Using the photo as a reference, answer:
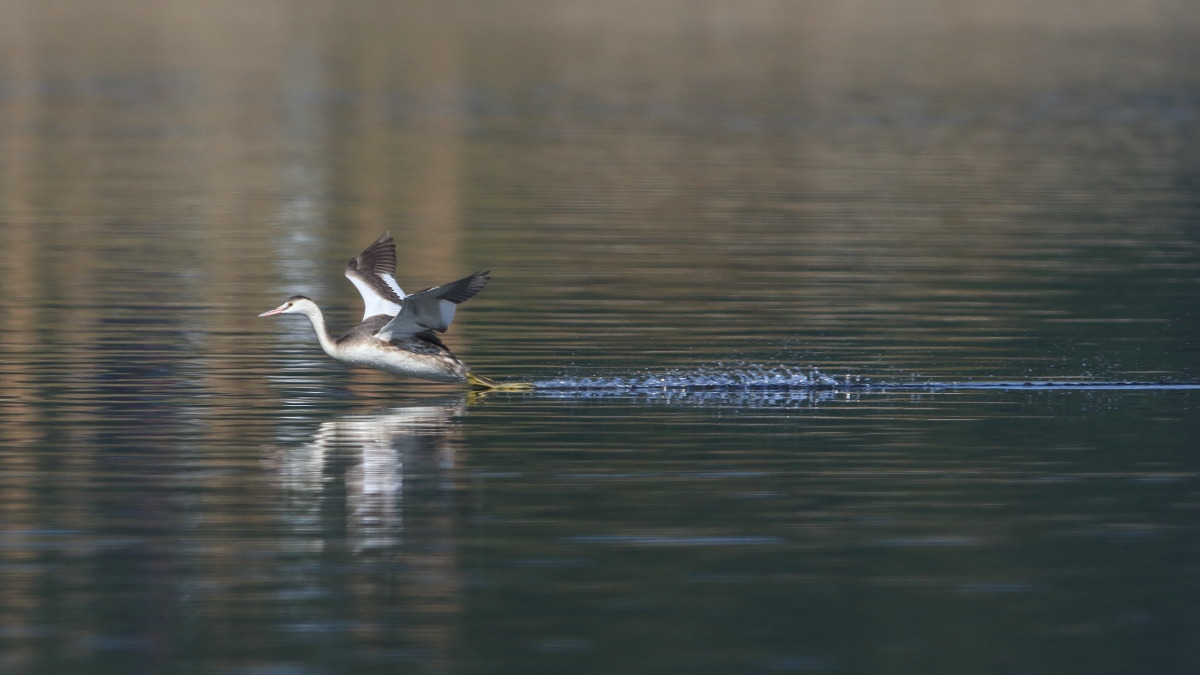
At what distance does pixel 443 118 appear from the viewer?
173 feet

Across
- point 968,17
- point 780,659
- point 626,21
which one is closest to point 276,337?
point 780,659

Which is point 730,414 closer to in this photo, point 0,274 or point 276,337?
point 276,337

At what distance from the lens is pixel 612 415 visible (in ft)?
53.2

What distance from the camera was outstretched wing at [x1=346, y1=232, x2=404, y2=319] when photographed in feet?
59.0

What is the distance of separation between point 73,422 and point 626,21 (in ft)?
345

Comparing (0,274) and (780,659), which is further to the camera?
(0,274)

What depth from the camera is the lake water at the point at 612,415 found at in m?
10.6

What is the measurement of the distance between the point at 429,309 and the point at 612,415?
175 cm

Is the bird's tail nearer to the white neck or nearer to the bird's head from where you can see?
the white neck

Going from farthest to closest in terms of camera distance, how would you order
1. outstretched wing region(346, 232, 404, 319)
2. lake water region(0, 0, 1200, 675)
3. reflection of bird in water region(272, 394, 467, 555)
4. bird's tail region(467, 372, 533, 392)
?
outstretched wing region(346, 232, 404, 319), bird's tail region(467, 372, 533, 392), reflection of bird in water region(272, 394, 467, 555), lake water region(0, 0, 1200, 675)

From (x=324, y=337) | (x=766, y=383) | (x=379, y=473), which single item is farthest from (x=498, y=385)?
(x=379, y=473)

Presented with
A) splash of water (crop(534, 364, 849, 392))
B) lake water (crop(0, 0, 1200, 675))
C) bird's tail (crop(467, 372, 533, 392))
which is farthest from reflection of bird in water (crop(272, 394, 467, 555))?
splash of water (crop(534, 364, 849, 392))

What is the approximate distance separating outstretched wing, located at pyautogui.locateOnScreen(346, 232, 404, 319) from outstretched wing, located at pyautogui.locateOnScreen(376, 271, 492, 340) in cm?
72

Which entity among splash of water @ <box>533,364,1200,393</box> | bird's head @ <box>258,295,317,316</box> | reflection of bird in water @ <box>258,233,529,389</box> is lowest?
splash of water @ <box>533,364,1200,393</box>
